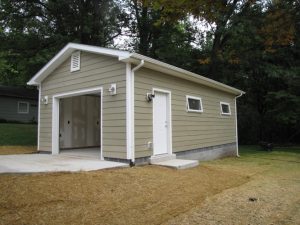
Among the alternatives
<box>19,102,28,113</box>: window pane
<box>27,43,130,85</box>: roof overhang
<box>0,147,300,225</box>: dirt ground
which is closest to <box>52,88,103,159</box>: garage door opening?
<box>27,43,130,85</box>: roof overhang

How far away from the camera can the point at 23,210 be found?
4.27 metres

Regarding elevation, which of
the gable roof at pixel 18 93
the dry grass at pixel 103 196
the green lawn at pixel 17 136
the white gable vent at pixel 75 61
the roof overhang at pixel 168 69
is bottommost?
the dry grass at pixel 103 196

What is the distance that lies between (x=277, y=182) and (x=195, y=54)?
14.7m

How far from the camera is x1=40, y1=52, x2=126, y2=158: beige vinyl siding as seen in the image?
789cm

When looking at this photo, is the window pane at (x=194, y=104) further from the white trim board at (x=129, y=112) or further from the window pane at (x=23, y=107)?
the window pane at (x=23, y=107)

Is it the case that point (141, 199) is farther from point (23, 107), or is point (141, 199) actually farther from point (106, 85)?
point (23, 107)

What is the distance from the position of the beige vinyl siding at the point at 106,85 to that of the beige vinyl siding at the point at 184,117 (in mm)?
383

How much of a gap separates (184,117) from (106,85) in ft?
9.91

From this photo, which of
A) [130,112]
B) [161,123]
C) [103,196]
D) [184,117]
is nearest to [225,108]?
[184,117]

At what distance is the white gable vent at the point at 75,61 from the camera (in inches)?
372

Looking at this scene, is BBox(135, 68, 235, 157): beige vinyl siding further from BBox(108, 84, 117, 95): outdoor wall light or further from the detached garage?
BBox(108, 84, 117, 95): outdoor wall light

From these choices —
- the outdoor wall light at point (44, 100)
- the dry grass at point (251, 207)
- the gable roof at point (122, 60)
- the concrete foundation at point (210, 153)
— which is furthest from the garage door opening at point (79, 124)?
the dry grass at point (251, 207)

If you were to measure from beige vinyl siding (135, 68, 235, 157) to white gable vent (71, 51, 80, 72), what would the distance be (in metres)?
2.37

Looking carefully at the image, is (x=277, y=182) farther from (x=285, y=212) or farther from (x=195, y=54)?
(x=195, y=54)
